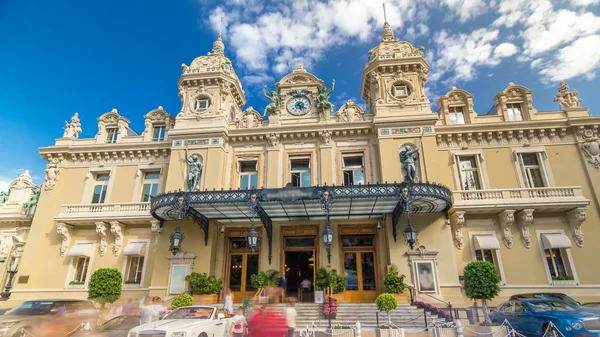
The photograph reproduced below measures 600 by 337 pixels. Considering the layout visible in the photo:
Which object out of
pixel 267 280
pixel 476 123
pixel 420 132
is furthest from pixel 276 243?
pixel 476 123

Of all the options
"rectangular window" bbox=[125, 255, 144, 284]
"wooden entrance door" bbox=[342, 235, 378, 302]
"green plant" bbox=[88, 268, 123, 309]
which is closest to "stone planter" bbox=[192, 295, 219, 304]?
"green plant" bbox=[88, 268, 123, 309]

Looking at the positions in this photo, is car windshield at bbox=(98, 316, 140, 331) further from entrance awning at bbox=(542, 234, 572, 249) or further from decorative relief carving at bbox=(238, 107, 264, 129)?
entrance awning at bbox=(542, 234, 572, 249)

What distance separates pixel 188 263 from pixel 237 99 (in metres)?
11.8

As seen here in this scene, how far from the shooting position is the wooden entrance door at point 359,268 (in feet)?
55.6

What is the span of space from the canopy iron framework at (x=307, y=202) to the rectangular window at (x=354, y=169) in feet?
7.50

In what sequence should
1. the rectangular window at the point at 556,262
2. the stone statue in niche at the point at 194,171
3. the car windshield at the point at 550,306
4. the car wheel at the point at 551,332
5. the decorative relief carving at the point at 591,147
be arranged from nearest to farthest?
the car wheel at the point at 551,332, the car windshield at the point at 550,306, the rectangular window at the point at 556,262, the decorative relief carving at the point at 591,147, the stone statue in niche at the point at 194,171

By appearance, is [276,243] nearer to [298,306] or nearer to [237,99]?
[298,306]

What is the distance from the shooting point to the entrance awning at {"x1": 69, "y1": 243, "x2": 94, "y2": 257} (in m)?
19.1

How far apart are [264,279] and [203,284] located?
3.01m

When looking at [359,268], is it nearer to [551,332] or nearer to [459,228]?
[459,228]

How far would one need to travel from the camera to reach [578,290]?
15836mm

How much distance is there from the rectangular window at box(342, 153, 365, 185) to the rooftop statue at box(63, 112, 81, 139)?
1831 centimetres

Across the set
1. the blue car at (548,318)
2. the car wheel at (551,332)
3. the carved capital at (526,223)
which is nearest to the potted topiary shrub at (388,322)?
the blue car at (548,318)

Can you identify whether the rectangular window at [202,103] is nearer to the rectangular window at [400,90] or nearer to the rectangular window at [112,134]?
the rectangular window at [112,134]
